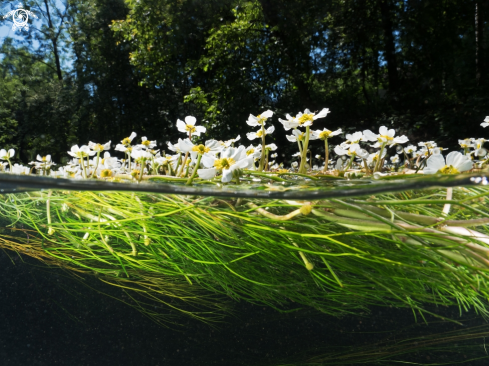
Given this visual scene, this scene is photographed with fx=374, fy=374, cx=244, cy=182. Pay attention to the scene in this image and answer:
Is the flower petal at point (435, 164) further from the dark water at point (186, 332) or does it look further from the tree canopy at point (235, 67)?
the tree canopy at point (235, 67)

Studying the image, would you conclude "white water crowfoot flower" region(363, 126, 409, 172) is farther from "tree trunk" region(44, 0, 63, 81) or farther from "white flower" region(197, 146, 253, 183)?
"tree trunk" region(44, 0, 63, 81)

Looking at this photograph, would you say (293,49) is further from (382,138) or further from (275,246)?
(275,246)

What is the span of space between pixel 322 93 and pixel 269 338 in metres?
1.61

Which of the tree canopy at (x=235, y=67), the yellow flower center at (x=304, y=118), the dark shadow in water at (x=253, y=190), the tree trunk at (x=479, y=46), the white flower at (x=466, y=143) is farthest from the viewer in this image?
the tree trunk at (x=479, y=46)

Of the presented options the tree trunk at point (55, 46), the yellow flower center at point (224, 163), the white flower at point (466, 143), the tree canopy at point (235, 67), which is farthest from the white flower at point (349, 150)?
the tree trunk at point (55, 46)

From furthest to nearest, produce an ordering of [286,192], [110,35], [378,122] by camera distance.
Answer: [378,122]
[110,35]
[286,192]

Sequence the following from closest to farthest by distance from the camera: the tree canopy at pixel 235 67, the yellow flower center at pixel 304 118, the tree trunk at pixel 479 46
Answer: the yellow flower center at pixel 304 118
the tree canopy at pixel 235 67
the tree trunk at pixel 479 46

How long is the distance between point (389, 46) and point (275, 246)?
70.9 inches

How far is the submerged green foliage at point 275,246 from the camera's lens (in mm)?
186

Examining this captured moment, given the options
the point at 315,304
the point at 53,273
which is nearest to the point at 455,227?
the point at 315,304

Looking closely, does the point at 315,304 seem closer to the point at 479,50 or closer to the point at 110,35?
the point at 110,35

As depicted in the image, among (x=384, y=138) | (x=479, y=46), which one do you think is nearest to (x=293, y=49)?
(x=479, y=46)

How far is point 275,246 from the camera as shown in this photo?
8.5 inches

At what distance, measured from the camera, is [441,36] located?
1.74 meters
